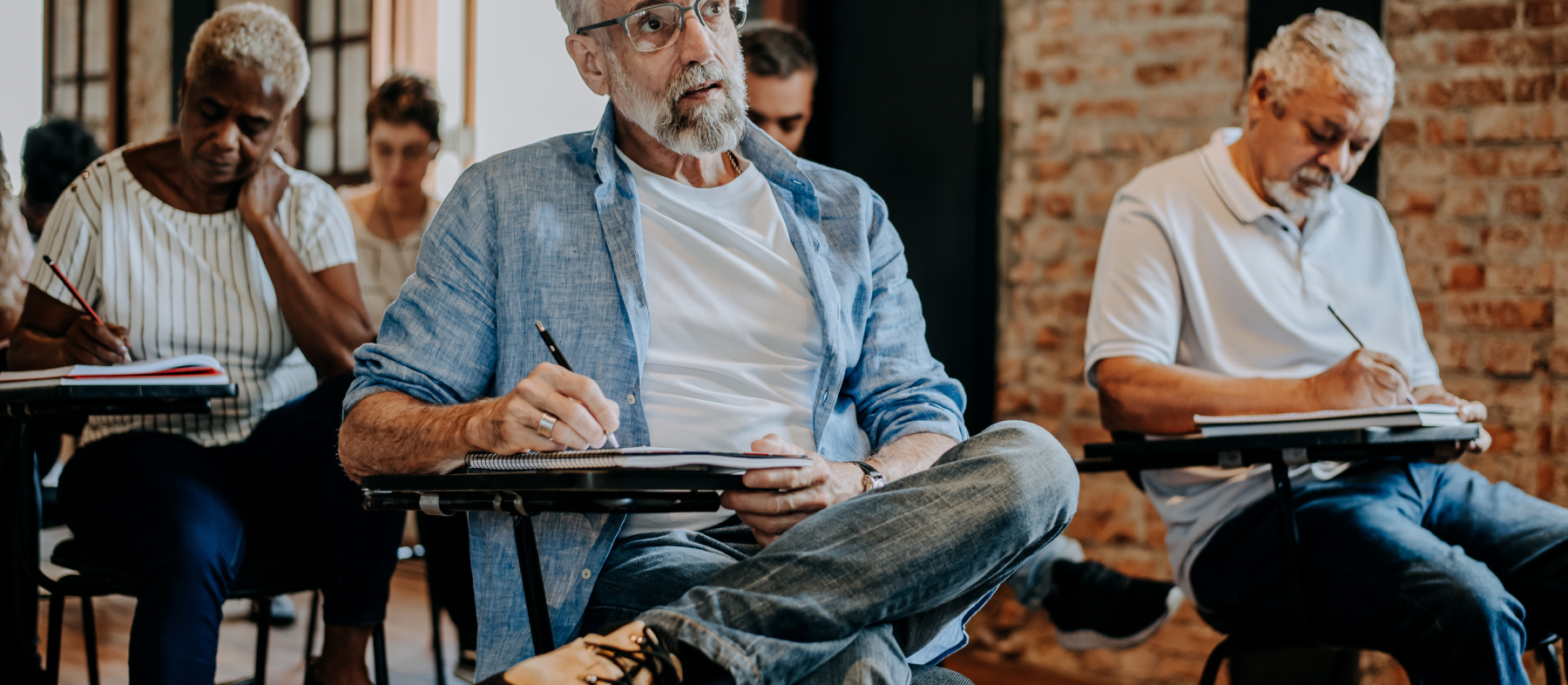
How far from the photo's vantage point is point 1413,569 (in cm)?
159

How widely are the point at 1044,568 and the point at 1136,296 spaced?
2.97 feet

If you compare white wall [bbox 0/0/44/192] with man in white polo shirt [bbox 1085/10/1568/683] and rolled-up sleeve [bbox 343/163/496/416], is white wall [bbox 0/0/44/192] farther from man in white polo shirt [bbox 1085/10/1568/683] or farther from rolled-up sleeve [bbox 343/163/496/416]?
man in white polo shirt [bbox 1085/10/1568/683]

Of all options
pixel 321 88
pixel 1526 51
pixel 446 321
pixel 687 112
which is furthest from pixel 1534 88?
pixel 321 88

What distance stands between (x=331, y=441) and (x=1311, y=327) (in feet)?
5.74

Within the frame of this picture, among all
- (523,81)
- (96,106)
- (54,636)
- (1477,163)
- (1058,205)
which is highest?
(523,81)

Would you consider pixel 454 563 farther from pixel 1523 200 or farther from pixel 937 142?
pixel 1523 200

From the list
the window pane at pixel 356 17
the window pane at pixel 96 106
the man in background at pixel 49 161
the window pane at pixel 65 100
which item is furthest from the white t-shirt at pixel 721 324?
the window pane at pixel 65 100

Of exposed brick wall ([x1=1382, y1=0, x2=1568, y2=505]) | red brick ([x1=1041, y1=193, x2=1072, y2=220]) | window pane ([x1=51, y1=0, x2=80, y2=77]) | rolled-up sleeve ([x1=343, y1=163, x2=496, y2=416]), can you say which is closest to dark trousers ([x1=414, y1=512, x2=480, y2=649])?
rolled-up sleeve ([x1=343, y1=163, x2=496, y2=416])

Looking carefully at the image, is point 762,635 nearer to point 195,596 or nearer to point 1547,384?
point 195,596

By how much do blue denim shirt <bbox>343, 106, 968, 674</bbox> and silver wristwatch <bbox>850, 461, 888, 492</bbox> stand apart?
0.15 m

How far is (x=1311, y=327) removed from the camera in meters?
2.08

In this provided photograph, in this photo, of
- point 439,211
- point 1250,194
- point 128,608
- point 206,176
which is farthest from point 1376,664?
point 128,608

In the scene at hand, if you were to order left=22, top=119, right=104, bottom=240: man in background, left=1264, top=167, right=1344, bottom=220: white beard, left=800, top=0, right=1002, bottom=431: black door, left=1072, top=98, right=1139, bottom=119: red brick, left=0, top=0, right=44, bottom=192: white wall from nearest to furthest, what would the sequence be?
left=1264, top=167, right=1344, bottom=220: white beard < left=1072, top=98, right=1139, bottom=119: red brick < left=800, top=0, right=1002, bottom=431: black door < left=22, top=119, right=104, bottom=240: man in background < left=0, top=0, right=44, bottom=192: white wall

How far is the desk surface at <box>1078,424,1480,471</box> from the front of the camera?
1.45 meters
